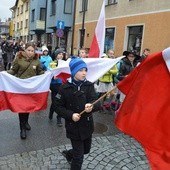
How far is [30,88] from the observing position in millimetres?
6258

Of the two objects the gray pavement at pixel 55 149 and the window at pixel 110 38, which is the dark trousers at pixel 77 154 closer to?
the gray pavement at pixel 55 149

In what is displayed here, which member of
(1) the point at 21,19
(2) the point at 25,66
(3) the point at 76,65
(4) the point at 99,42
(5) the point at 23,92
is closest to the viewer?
(3) the point at 76,65

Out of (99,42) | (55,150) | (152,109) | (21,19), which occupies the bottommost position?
(55,150)

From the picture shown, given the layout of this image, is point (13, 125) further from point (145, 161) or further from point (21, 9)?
point (21, 9)

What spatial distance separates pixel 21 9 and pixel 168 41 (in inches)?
1644

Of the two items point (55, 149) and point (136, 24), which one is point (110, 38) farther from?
point (55, 149)

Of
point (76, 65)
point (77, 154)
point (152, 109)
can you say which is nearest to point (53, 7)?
point (76, 65)

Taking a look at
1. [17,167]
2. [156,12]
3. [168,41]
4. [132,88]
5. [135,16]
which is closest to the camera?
[132,88]

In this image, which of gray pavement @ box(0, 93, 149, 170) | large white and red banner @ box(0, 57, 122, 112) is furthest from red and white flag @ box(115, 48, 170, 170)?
large white and red banner @ box(0, 57, 122, 112)

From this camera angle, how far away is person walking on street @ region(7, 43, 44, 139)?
6.00 metres

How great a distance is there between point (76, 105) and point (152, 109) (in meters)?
1.12

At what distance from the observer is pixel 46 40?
36906mm

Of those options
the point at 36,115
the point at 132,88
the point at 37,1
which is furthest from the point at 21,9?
the point at 132,88

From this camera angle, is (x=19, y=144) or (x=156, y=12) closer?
(x=19, y=144)
